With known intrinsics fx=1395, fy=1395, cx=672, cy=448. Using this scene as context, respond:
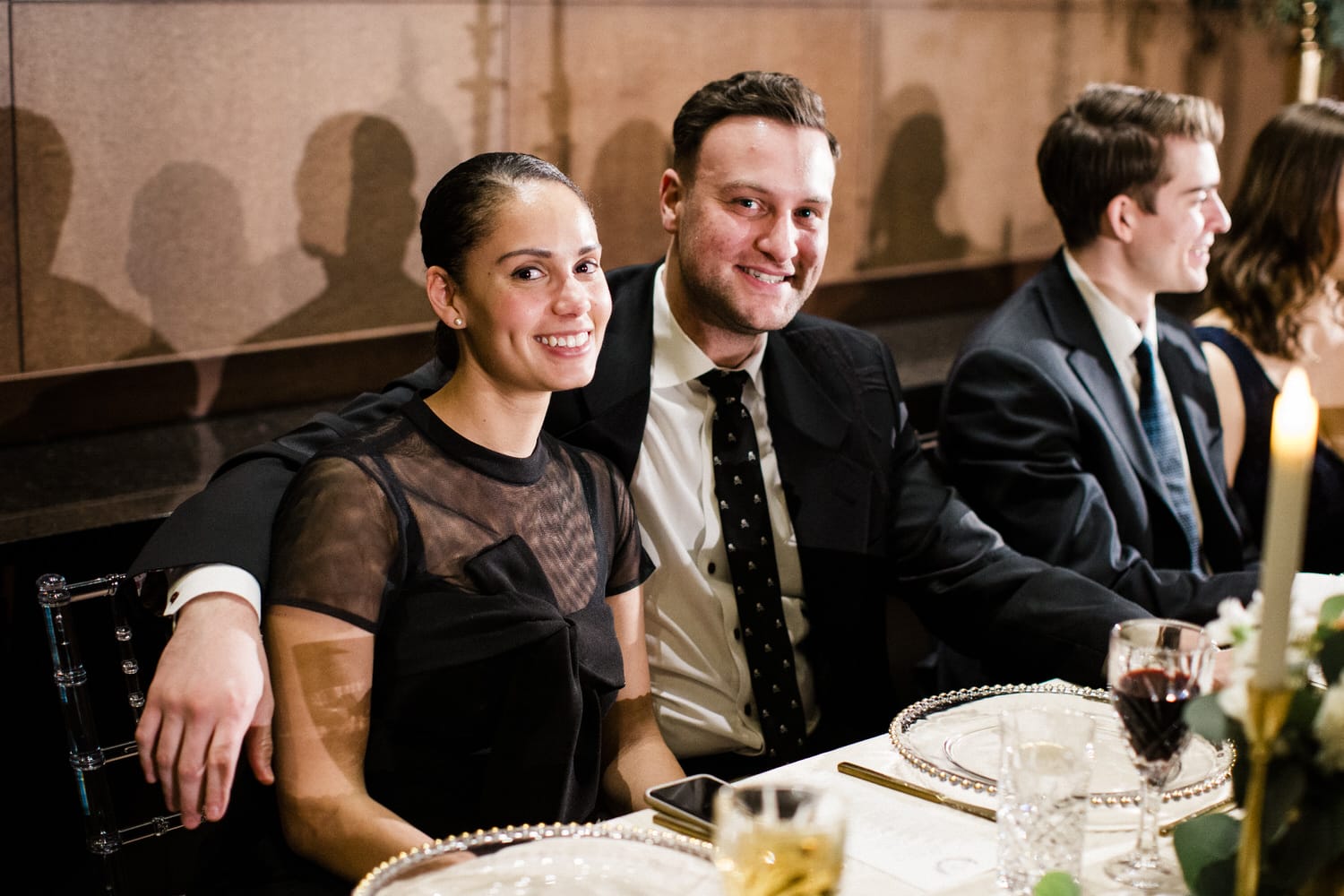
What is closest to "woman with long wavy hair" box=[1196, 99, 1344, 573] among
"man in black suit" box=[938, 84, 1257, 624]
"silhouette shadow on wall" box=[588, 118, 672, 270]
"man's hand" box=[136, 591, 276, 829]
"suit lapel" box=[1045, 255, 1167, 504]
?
"man in black suit" box=[938, 84, 1257, 624]

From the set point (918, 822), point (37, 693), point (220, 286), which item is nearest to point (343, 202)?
point (220, 286)

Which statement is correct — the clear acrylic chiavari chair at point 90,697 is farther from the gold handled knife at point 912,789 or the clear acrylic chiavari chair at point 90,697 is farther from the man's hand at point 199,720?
the gold handled knife at point 912,789

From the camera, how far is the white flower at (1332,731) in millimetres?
1015

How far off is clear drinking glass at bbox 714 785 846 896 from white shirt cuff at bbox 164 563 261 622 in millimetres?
828

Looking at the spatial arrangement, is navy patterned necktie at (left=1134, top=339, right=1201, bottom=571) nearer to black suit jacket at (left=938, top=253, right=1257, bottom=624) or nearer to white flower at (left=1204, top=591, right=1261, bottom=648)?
black suit jacket at (left=938, top=253, right=1257, bottom=624)

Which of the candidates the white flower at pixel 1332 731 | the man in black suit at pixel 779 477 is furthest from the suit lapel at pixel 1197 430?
the white flower at pixel 1332 731

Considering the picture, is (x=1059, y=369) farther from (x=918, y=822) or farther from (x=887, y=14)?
(x=887, y=14)

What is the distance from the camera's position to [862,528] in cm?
241

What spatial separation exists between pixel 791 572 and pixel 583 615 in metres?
0.58

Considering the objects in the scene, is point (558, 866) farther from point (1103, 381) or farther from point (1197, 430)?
point (1197, 430)

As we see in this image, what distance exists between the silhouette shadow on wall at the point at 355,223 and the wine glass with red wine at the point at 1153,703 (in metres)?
2.47

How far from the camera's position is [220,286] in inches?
128

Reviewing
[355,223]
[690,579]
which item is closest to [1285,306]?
[690,579]

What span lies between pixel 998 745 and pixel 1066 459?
3.60ft
